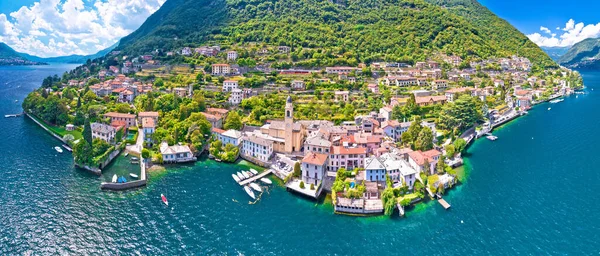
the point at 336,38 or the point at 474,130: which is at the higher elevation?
the point at 336,38

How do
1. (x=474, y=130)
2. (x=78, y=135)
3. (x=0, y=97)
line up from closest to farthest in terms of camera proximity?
(x=78, y=135) → (x=474, y=130) → (x=0, y=97)

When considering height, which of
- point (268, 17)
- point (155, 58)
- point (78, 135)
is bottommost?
point (78, 135)

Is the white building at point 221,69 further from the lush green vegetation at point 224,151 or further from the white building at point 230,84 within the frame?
the lush green vegetation at point 224,151

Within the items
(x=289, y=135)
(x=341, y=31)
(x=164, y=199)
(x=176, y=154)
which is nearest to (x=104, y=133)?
(x=176, y=154)

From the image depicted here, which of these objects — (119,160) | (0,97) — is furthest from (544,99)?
(0,97)

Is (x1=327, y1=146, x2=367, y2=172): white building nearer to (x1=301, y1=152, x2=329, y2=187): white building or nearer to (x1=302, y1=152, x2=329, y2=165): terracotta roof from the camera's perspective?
(x1=302, y1=152, x2=329, y2=165): terracotta roof

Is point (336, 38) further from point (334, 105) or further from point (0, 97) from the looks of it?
point (0, 97)

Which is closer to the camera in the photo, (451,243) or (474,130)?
(451,243)

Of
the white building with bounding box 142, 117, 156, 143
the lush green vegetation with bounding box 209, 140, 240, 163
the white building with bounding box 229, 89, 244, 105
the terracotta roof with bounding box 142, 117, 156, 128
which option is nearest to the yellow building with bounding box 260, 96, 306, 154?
the lush green vegetation with bounding box 209, 140, 240, 163

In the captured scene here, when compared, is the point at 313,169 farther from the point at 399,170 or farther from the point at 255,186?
the point at 399,170
